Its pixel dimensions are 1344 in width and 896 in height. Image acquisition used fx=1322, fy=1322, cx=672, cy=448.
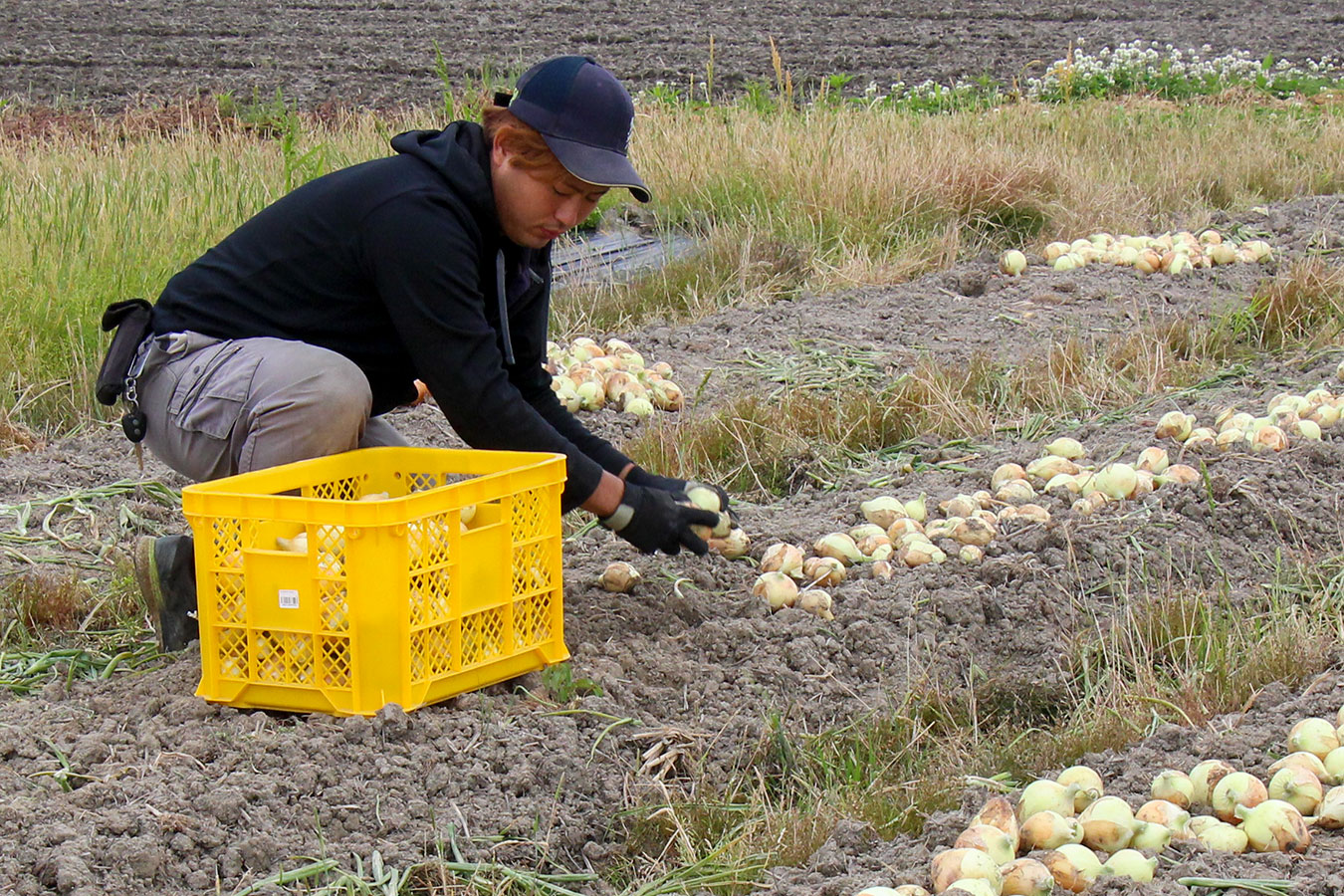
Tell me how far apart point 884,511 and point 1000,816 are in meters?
1.46

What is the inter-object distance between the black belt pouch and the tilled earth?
1.80ft

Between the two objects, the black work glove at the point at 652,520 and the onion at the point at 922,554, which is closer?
the black work glove at the point at 652,520

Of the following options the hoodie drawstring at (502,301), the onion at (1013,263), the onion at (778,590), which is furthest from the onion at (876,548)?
the onion at (1013,263)

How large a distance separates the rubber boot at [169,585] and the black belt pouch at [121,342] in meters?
0.39

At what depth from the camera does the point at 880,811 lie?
216cm

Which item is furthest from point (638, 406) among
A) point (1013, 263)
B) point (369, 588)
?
point (1013, 263)

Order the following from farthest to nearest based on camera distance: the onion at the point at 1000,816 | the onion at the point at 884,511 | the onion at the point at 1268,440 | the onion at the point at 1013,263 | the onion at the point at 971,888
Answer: the onion at the point at 1013,263, the onion at the point at 1268,440, the onion at the point at 884,511, the onion at the point at 1000,816, the onion at the point at 971,888

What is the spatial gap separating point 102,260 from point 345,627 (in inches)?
121

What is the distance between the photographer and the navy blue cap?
8.21 ft

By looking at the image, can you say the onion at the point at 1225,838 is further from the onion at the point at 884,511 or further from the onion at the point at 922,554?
the onion at the point at 884,511

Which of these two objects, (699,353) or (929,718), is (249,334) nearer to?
(929,718)

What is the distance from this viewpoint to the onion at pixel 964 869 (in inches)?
69.3

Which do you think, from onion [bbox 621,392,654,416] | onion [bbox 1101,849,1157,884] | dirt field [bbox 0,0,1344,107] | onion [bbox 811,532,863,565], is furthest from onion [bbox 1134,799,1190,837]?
dirt field [bbox 0,0,1344,107]

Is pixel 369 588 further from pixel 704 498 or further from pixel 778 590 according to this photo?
pixel 778 590
